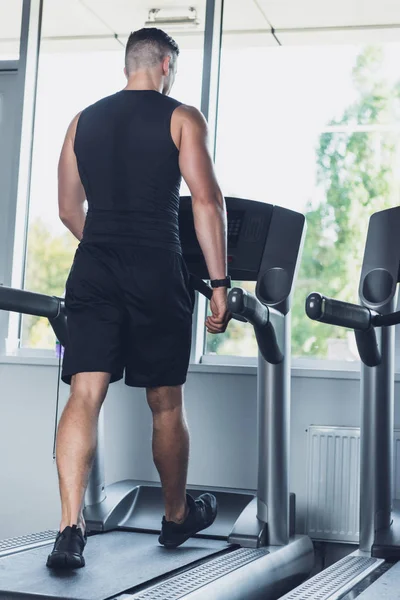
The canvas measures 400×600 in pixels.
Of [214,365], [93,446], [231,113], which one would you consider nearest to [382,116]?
[231,113]

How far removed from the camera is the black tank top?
2.58m

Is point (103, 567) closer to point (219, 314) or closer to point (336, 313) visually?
point (219, 314)

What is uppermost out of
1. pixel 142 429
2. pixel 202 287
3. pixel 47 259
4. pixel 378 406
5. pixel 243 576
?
pixel 47 259

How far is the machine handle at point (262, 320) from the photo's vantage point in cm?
224

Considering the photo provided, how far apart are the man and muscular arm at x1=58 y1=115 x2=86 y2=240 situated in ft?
0.06

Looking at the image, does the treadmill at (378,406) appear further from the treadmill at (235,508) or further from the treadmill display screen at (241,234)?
the treadmill display screen at (241,234)

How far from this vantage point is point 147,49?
272cm

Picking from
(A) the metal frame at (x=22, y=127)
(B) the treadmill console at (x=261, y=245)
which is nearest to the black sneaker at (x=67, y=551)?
(B) the treadmill console at (x=261, y=245)

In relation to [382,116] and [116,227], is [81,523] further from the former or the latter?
[382,116]

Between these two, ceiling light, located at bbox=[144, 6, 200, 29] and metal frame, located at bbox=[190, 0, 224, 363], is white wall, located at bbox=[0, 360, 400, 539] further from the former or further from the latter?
ceiling light, located at bbox=[144, 6, 200, 29]

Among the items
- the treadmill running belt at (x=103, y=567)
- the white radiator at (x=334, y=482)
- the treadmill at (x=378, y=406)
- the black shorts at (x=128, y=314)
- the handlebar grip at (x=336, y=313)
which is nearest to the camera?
the treadmill running belt at (x=103, y=567)

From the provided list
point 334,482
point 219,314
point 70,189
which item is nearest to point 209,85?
point 70,189

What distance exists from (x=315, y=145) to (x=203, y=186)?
1572mm

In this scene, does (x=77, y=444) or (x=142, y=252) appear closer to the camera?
(x=77, y=444)
